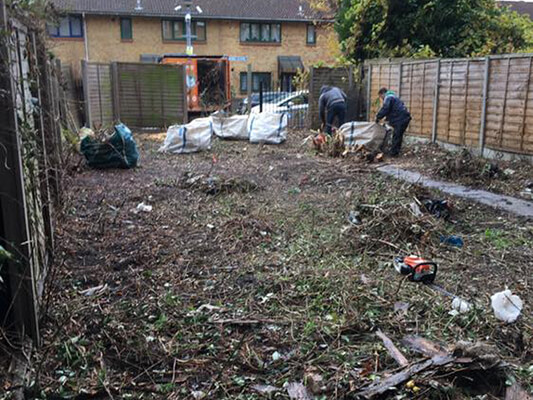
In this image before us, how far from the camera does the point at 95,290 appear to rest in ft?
12.7

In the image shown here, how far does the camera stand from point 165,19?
28703 mm

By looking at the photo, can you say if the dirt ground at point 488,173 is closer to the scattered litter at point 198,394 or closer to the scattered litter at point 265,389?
the scattered litter at point 265,389

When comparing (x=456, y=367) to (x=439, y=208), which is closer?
(x=456, y=367)

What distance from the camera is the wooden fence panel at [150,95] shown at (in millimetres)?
15859

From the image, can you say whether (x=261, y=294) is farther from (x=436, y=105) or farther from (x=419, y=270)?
(x=436, y=105)

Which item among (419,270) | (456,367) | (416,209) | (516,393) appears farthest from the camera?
(416,209)

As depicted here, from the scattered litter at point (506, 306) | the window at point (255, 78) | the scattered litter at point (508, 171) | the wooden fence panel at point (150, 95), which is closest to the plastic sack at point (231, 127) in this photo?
the wooden fence panel at point (150, 95)

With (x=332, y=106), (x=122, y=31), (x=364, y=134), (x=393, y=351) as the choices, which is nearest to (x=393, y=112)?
(x=364, y=134)

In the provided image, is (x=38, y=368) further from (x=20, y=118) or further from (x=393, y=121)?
(x=393, y=121)

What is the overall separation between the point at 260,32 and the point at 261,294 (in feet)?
93.9

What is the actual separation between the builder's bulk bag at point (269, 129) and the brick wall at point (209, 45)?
15124 millimetres

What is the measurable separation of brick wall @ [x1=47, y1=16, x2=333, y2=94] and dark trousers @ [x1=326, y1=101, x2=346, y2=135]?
612 inches

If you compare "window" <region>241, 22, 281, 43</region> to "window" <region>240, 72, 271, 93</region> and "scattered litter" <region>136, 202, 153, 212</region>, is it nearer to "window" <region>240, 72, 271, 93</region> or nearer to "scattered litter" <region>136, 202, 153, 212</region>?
"window" <region>240, 72, 271, 93</region>

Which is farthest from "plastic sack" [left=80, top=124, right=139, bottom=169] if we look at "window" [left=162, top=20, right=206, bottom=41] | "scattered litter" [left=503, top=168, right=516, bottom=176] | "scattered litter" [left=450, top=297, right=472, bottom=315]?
"window" [left=162, top=20, right=206, bottom=41]
